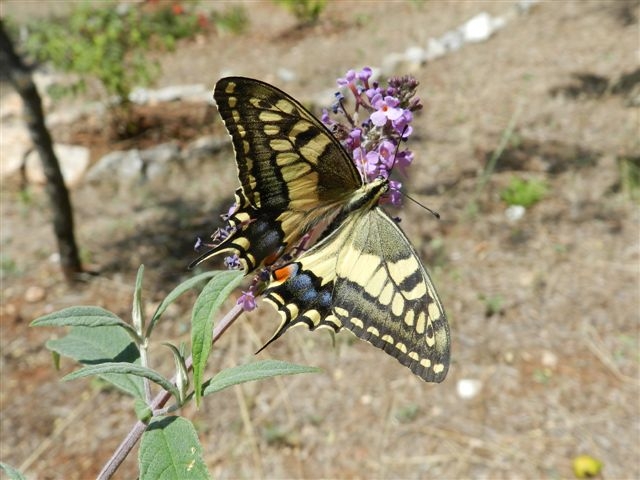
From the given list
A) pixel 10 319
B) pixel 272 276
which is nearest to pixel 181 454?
pixel 272 276

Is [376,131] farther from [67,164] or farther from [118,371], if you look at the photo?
[67,164]

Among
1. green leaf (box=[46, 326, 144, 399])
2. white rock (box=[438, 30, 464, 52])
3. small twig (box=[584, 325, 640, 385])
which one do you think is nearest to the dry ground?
small twig (box=[584, 325, 640, 385])

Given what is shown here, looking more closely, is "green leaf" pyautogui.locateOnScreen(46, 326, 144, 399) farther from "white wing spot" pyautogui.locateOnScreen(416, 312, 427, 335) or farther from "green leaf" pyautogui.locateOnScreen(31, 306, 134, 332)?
"white wing spot" pyautogui.locateOnScreen(416, 312, 427, 335)

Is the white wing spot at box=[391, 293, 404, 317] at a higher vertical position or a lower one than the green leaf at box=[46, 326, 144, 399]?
lower

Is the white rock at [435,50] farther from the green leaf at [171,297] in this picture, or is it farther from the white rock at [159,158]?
the green leaf at [171,297]

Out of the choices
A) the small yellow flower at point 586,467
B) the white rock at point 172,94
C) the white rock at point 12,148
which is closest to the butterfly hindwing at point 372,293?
the small yellow flower at point 586,467
